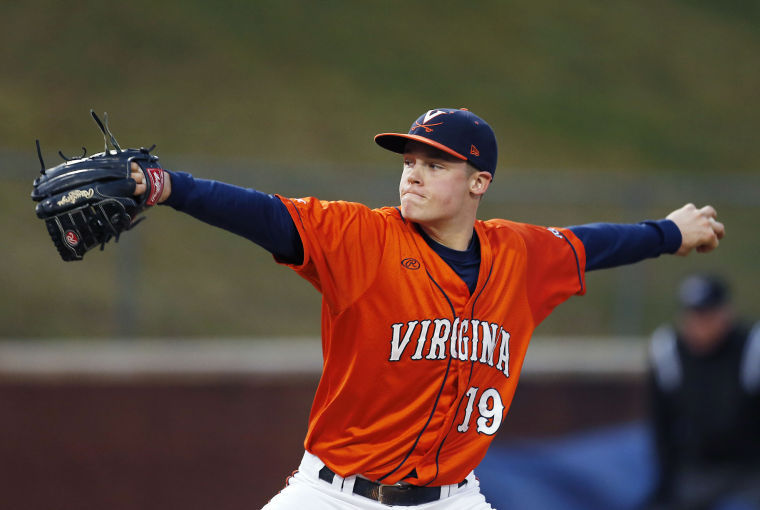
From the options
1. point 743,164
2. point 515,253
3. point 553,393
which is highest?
point 743,164

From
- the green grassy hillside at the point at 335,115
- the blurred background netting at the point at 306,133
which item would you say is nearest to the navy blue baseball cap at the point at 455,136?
the blurred background netting at the point at 306,133

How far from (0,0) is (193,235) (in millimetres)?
6632

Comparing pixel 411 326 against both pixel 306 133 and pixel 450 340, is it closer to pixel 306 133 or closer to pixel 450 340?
pixel 450 340

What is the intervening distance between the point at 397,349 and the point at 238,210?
31.0 inches

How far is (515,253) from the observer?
391cm

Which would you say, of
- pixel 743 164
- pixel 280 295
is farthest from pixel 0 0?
pixel 743 164

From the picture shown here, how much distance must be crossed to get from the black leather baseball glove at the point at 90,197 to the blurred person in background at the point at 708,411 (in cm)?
507

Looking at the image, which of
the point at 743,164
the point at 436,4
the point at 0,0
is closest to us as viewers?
the point at 0,0

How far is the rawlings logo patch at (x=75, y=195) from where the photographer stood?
10.00 ft

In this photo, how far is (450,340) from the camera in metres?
3.58

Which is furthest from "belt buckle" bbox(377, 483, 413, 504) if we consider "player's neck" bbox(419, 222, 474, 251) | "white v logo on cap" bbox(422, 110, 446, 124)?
"white v logo on cap" bbox(422, 110, 446, 124)

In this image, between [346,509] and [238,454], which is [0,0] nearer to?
[238,454]

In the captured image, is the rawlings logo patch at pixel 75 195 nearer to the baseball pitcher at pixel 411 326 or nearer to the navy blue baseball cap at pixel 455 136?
the baseball pitcher at pixel 411 326

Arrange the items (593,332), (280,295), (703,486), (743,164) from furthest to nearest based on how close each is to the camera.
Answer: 1. (743,164)
2. (593,332)
3. (280,295)
4. (703,486)
